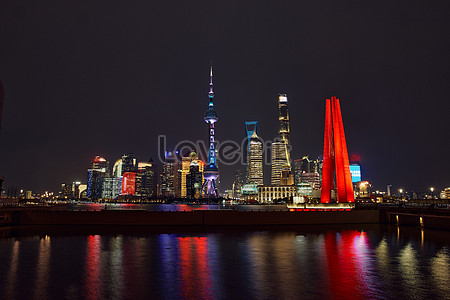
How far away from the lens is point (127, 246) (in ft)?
100

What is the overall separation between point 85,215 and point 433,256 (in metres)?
41.6

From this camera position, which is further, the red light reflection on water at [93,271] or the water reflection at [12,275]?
the red light reflection on water at [93,271]

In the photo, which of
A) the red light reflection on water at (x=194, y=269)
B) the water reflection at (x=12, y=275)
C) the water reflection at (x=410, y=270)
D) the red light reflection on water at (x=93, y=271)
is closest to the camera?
the water reflection at (x=12, y=275)

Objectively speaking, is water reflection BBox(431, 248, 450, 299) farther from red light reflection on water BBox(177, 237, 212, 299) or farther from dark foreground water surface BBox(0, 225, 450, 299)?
red light reflection on water BBox(177, 237, 212, 299)

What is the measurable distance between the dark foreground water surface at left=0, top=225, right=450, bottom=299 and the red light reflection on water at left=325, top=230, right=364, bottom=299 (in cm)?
6

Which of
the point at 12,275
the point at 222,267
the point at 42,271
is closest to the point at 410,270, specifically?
the point at 222,267

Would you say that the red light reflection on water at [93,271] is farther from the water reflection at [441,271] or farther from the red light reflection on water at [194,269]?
the water reflection at [441,271]

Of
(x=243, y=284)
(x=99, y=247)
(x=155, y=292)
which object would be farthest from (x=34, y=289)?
(x=99, y=247)

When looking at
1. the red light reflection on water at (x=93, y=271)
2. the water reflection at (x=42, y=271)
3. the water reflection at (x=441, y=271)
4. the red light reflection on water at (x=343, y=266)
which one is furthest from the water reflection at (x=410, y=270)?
the water reflection at (x=42, y=271)

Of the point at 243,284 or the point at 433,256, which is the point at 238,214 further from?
the point at 243,284

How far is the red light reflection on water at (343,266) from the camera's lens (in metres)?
16.8

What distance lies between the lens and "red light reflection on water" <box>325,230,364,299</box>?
1683 centimetres

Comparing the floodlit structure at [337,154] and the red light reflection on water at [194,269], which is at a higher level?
the floodlit structure at [337,154]

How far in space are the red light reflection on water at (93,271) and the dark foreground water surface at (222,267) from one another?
0.18ft
